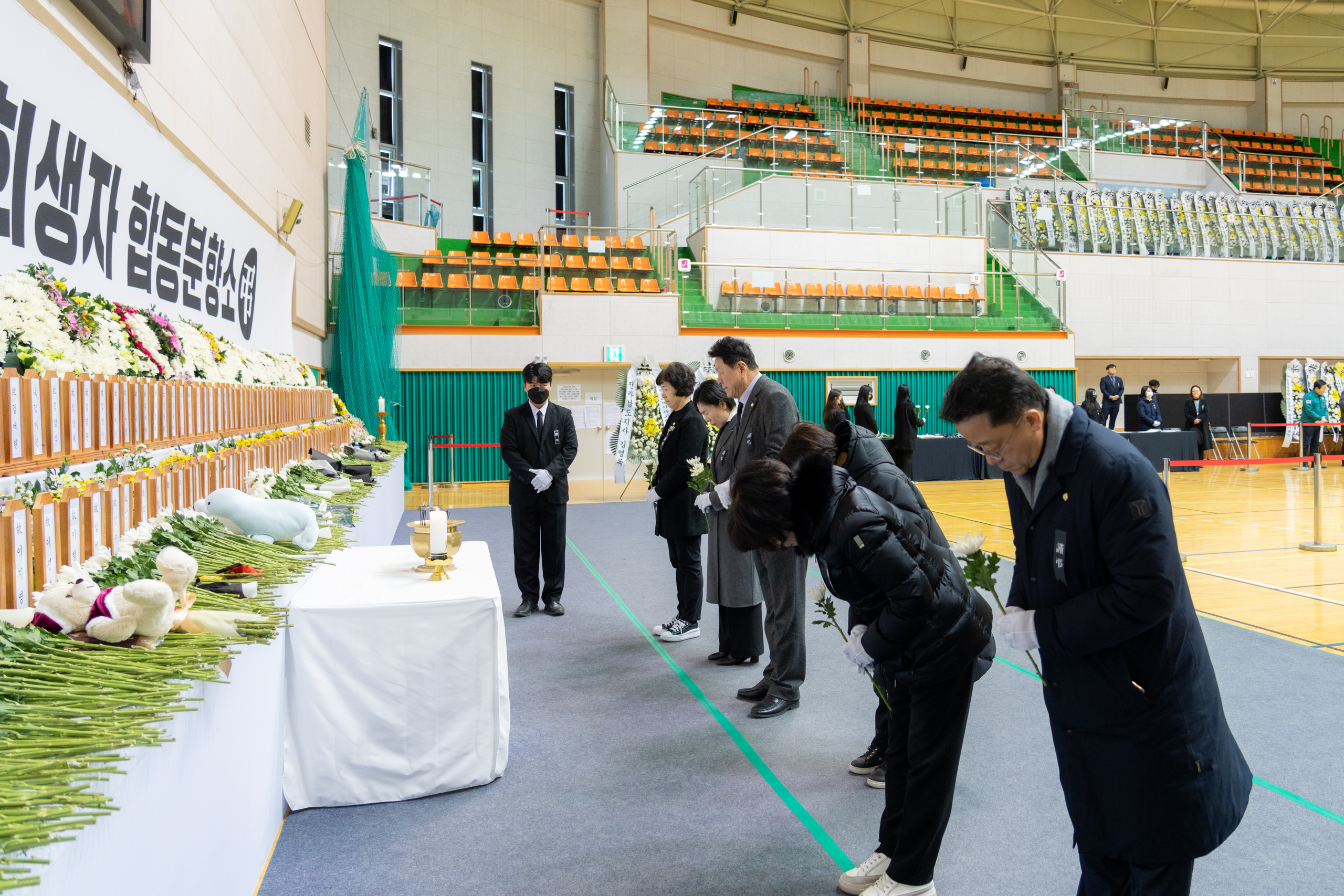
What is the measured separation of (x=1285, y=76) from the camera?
2511cm

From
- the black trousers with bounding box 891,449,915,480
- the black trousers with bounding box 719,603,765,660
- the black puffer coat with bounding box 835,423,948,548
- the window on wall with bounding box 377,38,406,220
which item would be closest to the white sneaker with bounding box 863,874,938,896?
the black puffer coat with bounding box 835,423,948,548

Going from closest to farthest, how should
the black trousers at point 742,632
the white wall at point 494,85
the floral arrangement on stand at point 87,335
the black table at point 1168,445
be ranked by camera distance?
the floral arrangement on stand at point 87,335, the black trousers at point 742,632, the black table at point 1168,445, the white wall at point 494,85

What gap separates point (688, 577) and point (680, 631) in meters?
0.32

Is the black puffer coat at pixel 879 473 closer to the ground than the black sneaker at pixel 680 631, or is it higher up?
higher up

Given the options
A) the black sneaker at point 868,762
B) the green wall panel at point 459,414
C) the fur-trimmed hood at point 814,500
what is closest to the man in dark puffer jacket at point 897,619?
the fur-trimmed hood at point 814,500

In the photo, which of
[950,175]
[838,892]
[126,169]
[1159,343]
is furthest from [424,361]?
[1159,343]

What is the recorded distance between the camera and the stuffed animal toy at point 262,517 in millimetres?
3082

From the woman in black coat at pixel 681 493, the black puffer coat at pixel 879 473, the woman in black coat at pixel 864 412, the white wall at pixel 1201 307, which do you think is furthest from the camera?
the white wall at pixel 1201 307

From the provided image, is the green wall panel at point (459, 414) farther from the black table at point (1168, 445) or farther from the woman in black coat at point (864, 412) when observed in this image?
the black table at point (1168, 445)

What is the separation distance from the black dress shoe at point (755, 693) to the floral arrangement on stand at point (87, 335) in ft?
9.14

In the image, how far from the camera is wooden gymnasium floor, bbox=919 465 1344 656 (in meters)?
5.18

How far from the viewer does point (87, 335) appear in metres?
2.81

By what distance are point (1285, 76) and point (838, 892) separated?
31375 millimetres

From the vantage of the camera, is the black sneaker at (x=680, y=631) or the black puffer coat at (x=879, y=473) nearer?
the black puffer coat at (x=879, y=473)
